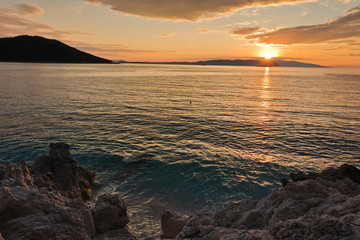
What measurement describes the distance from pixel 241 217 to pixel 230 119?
36.5 metres

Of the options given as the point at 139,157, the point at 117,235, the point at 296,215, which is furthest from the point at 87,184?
the point at 296,215

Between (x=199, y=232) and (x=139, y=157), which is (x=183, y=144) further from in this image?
Answer: (x=199, y=232)

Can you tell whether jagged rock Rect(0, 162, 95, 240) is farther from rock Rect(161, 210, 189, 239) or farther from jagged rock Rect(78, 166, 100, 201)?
jagged rock Rect(78, 166, 100, 201)

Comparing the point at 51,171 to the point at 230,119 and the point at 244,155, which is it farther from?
the point at 230,119

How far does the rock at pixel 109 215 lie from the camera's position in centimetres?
1355

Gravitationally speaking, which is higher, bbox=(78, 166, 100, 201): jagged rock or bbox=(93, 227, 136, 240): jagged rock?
bbox=(93, 227, 136, 240): jagged rock

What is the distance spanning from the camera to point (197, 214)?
1082cm

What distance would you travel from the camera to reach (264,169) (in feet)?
88.2

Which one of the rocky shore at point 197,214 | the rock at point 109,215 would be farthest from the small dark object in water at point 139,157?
the rock at point 109,215

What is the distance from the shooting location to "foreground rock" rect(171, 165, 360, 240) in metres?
6.65

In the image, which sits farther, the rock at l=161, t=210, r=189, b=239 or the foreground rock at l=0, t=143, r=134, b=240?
the rock at l=161, t=210, r=189, b=239

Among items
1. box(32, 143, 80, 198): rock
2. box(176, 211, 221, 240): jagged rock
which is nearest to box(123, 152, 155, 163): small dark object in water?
box(32, 143, 80, 198): rock

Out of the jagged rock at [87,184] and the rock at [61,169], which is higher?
the rock at [61,169]

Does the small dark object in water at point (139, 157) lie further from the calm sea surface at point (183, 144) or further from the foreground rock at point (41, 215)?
the foreground rock at point (41, 215)
